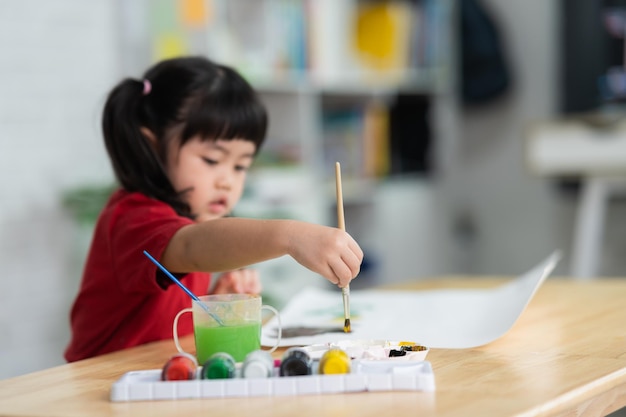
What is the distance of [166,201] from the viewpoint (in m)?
1.38

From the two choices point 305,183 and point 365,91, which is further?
point 365,91

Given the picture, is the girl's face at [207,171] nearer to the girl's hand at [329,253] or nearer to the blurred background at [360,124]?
the girl's hand at [329,253]

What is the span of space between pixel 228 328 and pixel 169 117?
1.94 feet

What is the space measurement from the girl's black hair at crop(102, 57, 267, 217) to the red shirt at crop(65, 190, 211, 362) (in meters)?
0.06

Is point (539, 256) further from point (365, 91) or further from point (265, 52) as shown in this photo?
point (265, 52)

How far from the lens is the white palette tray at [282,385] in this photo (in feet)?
2.68

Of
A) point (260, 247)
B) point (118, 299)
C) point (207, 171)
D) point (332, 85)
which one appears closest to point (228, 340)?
point (260, 247)

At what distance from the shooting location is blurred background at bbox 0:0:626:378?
102 inches

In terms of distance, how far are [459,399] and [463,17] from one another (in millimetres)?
3351

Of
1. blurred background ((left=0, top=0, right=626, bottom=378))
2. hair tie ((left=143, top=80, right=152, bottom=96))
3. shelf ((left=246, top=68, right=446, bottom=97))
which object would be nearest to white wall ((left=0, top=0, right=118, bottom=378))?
blurred background ((left=0, top=0, right=626, bottom=378))

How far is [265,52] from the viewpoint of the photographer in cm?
302

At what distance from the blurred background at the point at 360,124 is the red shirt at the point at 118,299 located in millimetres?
1221

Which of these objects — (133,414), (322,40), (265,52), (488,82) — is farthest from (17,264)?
(488,82)

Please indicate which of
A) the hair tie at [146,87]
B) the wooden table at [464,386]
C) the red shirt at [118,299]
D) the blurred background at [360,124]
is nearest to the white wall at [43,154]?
the blurred background at [360,124]
